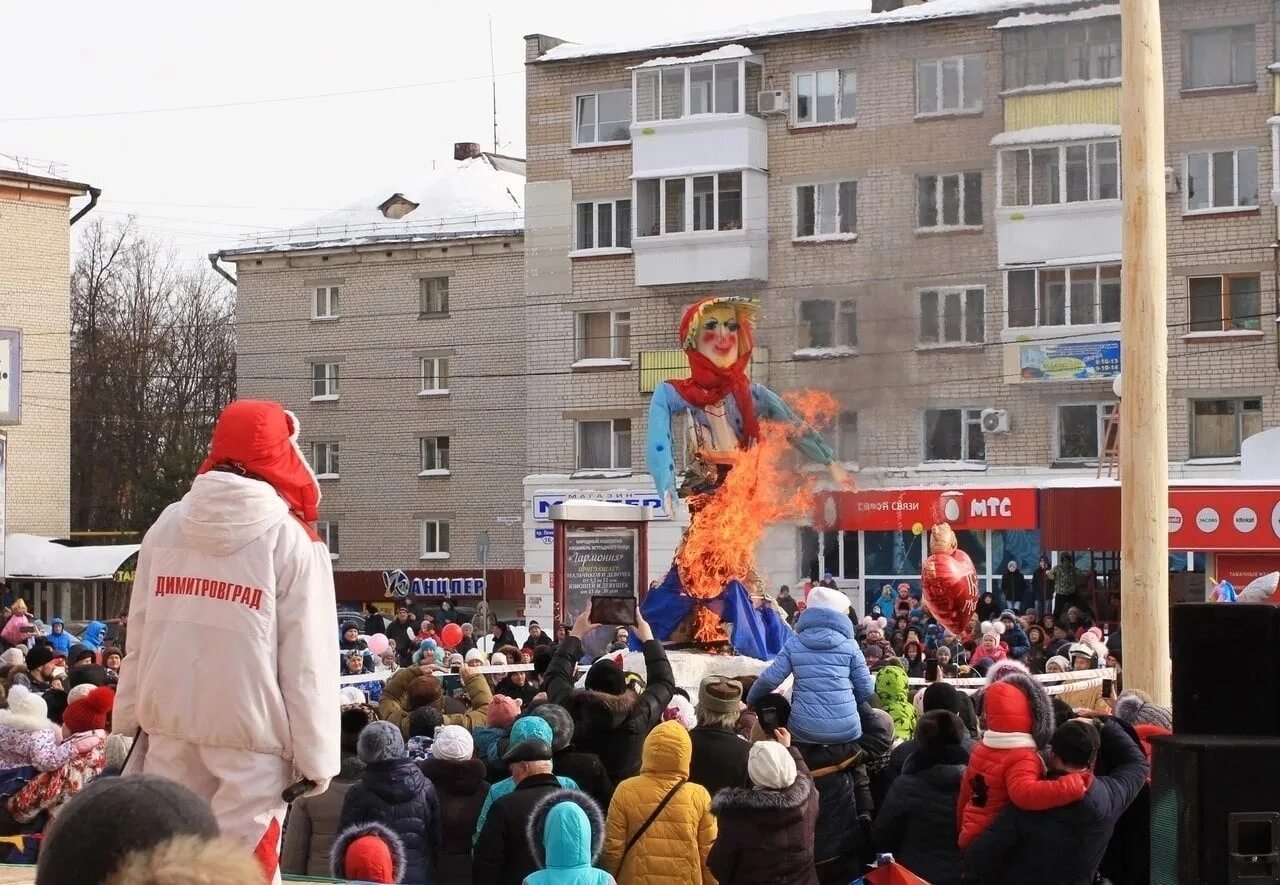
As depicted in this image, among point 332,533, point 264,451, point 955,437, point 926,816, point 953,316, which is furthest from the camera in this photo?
point 332,533

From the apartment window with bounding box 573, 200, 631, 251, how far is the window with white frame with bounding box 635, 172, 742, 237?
1033 mm

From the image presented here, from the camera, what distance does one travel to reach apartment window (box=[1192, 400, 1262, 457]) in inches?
1569

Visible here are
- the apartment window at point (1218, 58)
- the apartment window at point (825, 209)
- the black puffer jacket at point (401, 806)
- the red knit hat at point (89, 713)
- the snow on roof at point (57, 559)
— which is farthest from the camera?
the snow on roof at point (57, 559)

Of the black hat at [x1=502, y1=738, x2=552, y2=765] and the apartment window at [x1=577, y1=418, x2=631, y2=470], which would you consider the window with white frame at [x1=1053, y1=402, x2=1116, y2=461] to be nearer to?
the apartment window at [x1=577, y1=418, x2=631, y2=470]

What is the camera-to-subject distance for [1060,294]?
40156 mm

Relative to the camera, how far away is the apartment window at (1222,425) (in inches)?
1569

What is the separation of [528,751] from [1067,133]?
113 feet

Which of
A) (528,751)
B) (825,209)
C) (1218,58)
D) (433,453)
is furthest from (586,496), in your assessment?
(528,751)

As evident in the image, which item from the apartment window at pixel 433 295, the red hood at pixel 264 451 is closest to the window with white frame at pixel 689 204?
the apartment window at pixel 433 295

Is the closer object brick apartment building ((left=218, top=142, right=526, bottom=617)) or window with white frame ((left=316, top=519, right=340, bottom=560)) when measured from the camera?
brick apartment building ((left=218, top=142, right=526, bottom=617))

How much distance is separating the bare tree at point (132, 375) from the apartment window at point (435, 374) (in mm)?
10885

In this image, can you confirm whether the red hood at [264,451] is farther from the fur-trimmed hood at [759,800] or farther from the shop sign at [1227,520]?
the shop sign at [1227,520]

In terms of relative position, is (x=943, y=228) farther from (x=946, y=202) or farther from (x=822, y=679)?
(x=822, y=679)

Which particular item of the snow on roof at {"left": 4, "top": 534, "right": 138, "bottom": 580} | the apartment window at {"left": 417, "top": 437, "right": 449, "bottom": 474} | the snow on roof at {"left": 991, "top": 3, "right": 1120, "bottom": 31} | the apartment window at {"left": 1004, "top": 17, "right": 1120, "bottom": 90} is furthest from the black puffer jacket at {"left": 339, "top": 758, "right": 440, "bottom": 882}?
the apartment window at {"left": 417, "top": 437, "right": 449, "bottom": 474}
